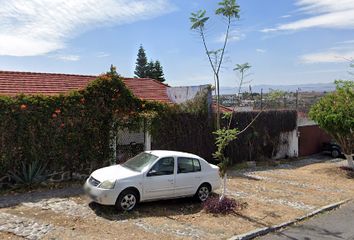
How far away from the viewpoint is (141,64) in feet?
→ 154

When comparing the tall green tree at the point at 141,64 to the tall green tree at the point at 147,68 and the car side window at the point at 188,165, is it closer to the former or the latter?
the tall green tree at the point at 147,68

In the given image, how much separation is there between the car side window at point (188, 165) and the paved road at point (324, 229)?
263 centimetres

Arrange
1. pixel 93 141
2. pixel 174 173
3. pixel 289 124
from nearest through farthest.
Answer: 1. pixel 174 173
2. pixel 93 141
3. pixel 289 124

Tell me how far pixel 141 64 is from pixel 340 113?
37123mm

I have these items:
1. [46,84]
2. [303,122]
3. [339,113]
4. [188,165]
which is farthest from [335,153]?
[46,84]

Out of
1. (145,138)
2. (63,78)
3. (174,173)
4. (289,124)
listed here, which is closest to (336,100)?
(289,124)

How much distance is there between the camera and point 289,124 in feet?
60.2

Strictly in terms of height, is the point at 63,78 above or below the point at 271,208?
above

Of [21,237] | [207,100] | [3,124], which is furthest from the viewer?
[207,100]

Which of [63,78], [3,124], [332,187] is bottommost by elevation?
[332,187]

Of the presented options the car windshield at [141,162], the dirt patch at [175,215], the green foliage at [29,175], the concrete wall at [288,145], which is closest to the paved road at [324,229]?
the dirt patch at [175,215]

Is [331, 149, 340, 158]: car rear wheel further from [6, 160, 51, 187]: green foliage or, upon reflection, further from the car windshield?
[6, 160, 51, 187]: green foliage

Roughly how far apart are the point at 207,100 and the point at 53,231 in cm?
958

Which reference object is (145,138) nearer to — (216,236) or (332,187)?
(216,236)
